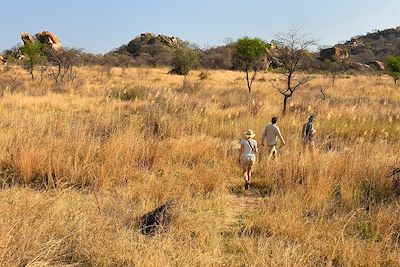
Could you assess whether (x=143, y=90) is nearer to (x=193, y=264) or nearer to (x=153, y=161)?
(x=153, y=161)

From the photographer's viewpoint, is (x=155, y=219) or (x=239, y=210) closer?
(x=155, y=219)

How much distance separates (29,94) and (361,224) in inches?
651

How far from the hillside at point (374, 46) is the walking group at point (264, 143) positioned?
221 feet

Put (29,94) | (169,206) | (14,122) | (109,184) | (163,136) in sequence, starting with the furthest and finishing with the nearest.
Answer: (29,94)
(163,136)
(14,122)
(109,184)
(169,206)

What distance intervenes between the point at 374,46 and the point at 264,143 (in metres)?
93.6

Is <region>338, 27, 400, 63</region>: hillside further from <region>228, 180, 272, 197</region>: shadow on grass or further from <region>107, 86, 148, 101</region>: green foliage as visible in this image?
<region>228, 180, 272, 197</region>: shadow on grass

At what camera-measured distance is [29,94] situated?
18391 millimetres

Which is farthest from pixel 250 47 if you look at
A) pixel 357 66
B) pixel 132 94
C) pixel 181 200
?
pixel 357 66

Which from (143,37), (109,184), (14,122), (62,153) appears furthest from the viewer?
(143,37)

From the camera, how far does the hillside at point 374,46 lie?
77.3m

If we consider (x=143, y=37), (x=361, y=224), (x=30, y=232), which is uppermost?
(x=143, y=37)

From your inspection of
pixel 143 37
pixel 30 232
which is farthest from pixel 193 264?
pixel 143 37

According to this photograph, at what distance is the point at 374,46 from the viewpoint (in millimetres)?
93125

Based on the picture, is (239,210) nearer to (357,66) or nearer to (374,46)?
(357,66)
